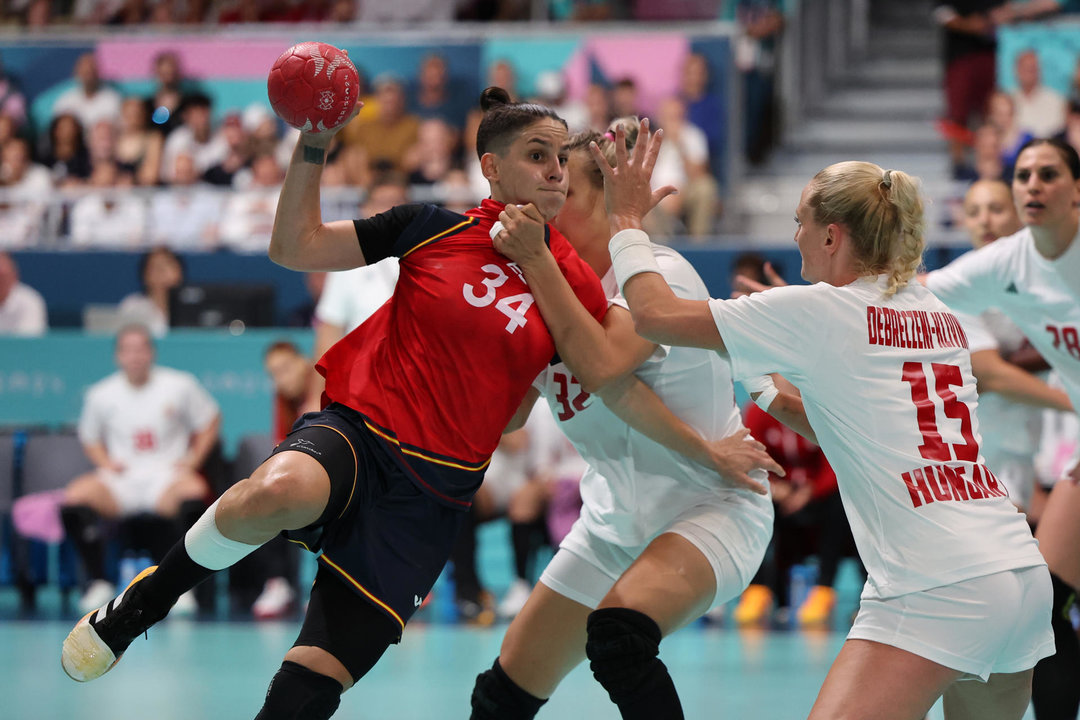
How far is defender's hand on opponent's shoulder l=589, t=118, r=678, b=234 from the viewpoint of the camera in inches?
134

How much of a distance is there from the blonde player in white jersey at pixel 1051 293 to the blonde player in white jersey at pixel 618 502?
123 cm

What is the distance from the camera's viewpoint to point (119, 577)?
8.45m

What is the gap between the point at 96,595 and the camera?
7883 mm

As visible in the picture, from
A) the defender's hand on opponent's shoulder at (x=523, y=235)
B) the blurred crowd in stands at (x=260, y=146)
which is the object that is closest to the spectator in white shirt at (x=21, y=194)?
the blurred crowd in stands at (x=260, y=146)

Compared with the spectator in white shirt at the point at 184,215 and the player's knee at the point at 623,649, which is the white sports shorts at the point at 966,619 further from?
the spectator in white shirt at the point at 184,215

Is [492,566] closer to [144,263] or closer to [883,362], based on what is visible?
[144,263]

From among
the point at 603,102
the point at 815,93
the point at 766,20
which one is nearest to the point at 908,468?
the point at 603,102

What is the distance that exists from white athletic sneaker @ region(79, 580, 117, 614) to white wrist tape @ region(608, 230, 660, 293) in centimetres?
551

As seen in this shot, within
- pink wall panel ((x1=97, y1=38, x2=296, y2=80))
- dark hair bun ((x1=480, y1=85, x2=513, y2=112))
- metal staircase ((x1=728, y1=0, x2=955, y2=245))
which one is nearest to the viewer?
dark hair bun ((x1=480, y1=85, x2=513, y2=112))

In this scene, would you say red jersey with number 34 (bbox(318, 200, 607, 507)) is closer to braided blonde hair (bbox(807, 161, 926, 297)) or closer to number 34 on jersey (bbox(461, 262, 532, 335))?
number 34 on jersey (bbox(461, 262, 532, 335))

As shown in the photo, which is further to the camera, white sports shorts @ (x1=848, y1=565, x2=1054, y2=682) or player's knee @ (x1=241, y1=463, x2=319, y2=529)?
player's knee @ (x1=241, y1=463, x2=319, y2=529)

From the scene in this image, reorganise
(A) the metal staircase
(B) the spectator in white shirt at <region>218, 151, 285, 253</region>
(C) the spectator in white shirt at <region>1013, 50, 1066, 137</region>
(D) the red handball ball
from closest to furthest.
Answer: (D) the red handball ball, (C) the spectator in white shirt at <region>1013, 50, 1066, 137</region>, (B) the spectator in white shirt at <region>218, 151, 285, 253</region>, (A) the metal staircase

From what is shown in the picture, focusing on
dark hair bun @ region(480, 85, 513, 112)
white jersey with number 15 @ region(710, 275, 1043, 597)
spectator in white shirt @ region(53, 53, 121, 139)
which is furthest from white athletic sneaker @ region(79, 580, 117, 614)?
spectator in white shirt @ region(53, 53, 121, 139)

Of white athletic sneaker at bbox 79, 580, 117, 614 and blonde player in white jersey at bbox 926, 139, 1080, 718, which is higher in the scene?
blonde player in white jersey at bbox 926, 139, 1080, 718
